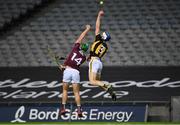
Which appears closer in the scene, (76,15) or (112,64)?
(112,64)

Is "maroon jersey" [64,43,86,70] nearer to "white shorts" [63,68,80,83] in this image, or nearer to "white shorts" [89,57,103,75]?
"white shorts" [63,68,80,83]

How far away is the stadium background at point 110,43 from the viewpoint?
18750 millimetres

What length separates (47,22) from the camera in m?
23.1

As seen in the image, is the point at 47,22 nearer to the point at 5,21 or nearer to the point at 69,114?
the point at 5,21

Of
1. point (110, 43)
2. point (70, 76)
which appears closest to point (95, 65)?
point (70, 76)

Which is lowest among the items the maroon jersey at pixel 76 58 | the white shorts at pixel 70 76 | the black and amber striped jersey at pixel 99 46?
the white shorts at pixel 70 76

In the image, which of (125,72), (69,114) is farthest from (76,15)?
(69,114)

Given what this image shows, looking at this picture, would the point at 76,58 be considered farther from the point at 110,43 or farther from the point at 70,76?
the point at 110,43

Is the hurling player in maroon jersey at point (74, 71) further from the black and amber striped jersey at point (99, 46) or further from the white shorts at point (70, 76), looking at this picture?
the black and amber striped jersey at point (99, 46)

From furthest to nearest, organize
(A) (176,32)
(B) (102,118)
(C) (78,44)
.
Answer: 1. (A) (176,32)
2. (B) (102,118)
3. (C) (78,44)

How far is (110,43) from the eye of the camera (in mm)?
21844

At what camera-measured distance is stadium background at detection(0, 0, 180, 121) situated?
18.8 m

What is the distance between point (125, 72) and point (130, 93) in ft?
5.39

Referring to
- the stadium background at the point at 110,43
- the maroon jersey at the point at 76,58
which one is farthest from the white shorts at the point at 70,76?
the stadium background at the point at 110,43
